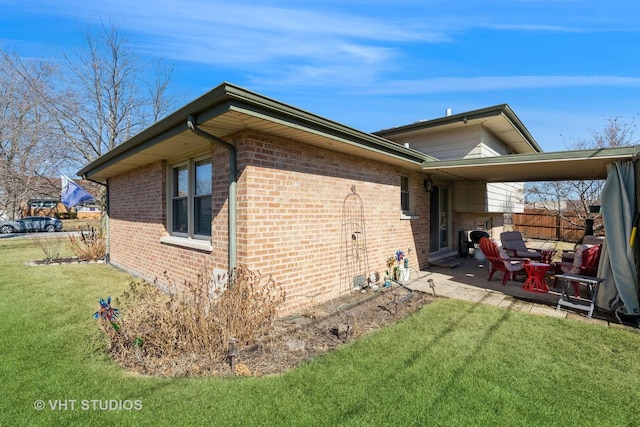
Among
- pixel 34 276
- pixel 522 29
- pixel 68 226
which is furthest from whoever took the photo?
pixel 68 226

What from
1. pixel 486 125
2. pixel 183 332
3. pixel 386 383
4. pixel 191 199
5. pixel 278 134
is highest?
pixel 486 125

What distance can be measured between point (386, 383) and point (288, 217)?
2817 mm

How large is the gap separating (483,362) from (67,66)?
2591 cm

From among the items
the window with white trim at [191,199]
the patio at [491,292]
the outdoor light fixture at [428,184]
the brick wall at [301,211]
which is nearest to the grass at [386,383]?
the patio at [491,292]

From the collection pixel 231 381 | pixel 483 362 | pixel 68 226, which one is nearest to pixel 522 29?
pixel 483 362

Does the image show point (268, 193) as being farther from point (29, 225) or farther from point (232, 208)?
point (29, 225)

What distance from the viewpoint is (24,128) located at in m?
20.7

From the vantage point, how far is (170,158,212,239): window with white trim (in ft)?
19.1

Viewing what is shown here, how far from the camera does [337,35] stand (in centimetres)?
730

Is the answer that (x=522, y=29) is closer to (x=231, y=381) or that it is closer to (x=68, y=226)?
(x=231, y=381)

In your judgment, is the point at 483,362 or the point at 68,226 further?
the point at 68,226

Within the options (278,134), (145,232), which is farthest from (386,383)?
(145,232)

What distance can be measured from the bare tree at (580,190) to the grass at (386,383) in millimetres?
12518

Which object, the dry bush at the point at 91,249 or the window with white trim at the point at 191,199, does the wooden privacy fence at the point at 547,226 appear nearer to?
the window with white trim at the point at 191,199
